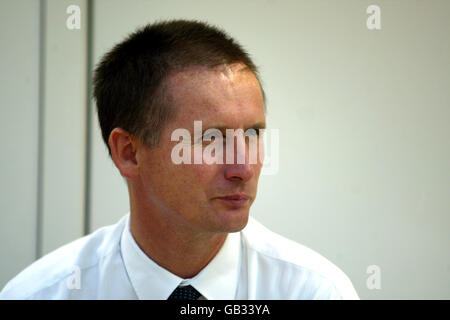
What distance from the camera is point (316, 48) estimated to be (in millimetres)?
1549

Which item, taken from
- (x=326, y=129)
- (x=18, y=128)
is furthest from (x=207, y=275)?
(x=18, y=128)

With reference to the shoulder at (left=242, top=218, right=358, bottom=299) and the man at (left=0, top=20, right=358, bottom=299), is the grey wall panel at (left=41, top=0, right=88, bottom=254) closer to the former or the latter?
the man at (left=0, top=20, right=358, bottom=299)

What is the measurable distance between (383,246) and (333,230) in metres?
0.19

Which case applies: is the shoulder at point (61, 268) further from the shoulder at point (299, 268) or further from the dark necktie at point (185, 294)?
the shoulder at point (299, 268)

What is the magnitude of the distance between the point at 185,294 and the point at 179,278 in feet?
0.13

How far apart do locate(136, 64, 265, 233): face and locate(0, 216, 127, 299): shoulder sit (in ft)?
0.88

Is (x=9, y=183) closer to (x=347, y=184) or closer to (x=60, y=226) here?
(x=60, y=226)

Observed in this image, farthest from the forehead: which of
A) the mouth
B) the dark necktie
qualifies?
the dark necktie

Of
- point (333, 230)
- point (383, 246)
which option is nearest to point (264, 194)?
point (333, 230)

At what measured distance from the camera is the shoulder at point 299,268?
3.30 feet

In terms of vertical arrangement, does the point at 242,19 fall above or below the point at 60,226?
above

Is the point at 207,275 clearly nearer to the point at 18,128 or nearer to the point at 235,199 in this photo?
the point at 235,199

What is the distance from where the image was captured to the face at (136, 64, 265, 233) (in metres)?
0.88

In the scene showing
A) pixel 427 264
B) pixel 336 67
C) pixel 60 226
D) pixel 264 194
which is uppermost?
pixel 336 67
